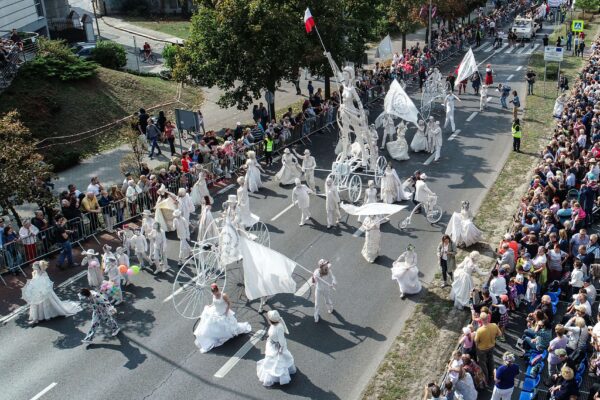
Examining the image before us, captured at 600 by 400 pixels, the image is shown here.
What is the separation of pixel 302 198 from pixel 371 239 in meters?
3.29

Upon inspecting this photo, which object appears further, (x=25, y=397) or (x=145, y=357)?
(x=145, y=357)

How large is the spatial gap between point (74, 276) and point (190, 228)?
4.06 m

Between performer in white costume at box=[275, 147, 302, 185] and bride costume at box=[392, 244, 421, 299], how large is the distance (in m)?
8.40

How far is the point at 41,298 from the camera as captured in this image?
17578mm

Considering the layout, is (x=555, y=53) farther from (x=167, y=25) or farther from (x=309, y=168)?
(x=167, y=25)

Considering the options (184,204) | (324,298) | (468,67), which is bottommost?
(324,298)

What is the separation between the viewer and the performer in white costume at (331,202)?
21844mm

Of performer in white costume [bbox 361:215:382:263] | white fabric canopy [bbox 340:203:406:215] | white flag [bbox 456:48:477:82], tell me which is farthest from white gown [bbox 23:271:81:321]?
white flag [bbox 456:48:477:82]

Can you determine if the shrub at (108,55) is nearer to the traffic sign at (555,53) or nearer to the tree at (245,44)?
the tree at (245,44)

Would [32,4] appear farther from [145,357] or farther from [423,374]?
[423,374]

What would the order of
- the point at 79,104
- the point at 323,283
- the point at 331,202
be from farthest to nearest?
the point at 79,104 → the point at 331,202 → the point at 323,283

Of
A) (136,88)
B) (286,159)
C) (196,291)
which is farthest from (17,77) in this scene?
(196,291)

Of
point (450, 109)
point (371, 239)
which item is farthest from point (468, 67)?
point (371, 239)

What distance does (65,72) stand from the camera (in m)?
33.9
